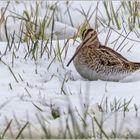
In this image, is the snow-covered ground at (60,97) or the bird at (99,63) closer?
the snow-covered ground at (60,97)

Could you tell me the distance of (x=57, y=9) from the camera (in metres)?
8.27

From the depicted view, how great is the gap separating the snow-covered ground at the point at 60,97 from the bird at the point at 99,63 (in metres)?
0.09

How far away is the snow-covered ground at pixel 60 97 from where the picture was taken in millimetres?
4270

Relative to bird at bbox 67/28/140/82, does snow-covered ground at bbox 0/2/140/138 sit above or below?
below

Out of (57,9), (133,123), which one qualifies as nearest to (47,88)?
(133,123)

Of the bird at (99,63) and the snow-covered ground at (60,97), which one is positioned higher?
the bird at (99,63)

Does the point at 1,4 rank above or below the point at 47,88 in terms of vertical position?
above

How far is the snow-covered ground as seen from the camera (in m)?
4.27

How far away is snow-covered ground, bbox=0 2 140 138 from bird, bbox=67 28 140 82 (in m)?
0.09

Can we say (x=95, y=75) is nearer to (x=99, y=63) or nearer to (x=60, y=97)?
(x=99, y=63)

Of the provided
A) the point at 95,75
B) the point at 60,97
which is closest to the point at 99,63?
the point at 95,75

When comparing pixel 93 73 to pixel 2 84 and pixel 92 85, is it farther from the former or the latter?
pixel 2 84

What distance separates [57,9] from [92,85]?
3.01 m

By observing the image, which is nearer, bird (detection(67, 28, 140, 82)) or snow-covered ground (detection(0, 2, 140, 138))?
snow-covered ground (detection(0, 2, 140, 138))
